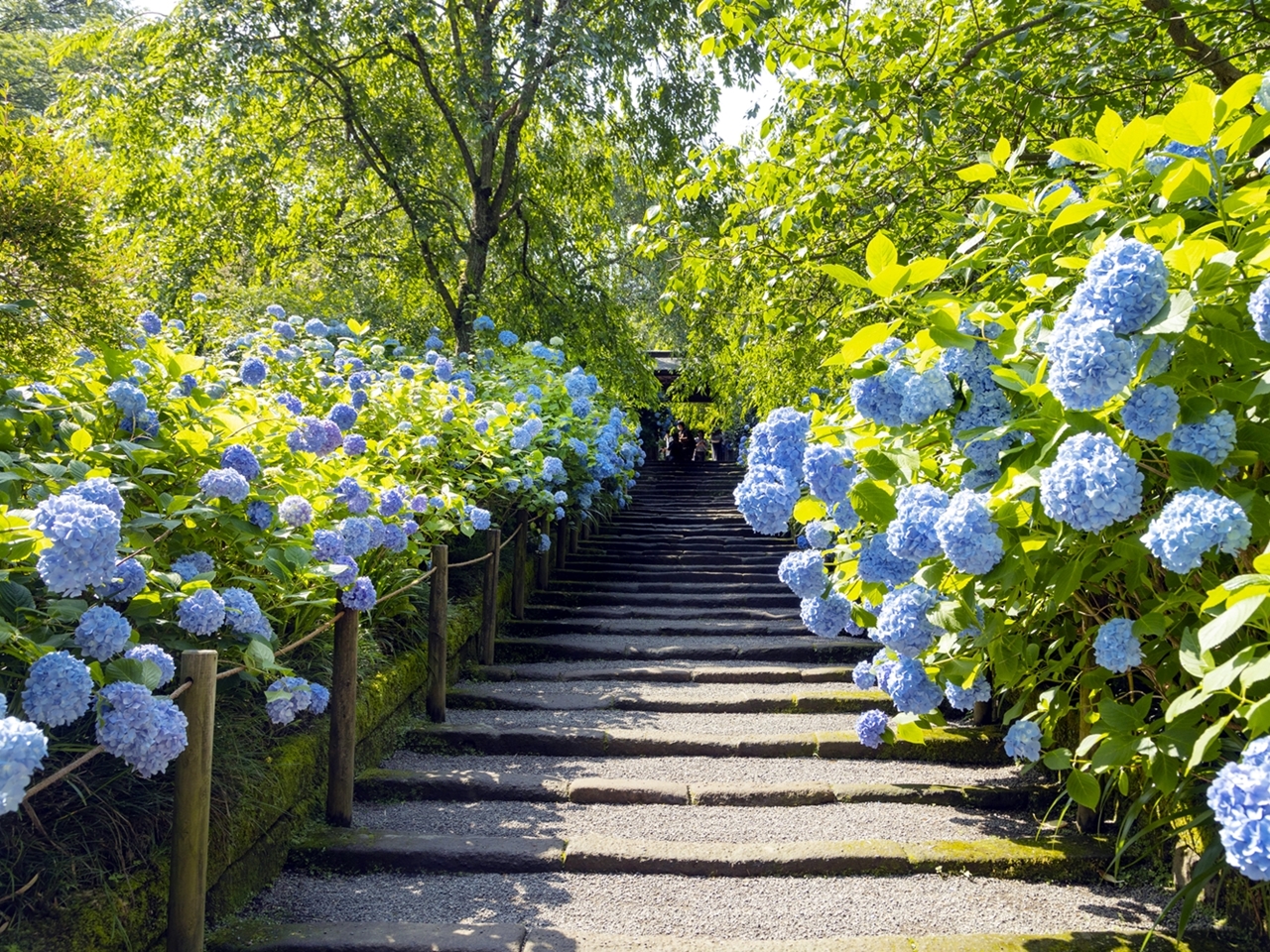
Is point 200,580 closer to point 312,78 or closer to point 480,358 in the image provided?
point 480,358

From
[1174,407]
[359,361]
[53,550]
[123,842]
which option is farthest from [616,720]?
[1174,407]

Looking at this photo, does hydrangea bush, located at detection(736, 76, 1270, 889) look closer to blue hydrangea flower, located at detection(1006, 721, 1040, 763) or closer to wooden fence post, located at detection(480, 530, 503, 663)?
blue hydrangea flower, located at detection(1006, 721, 1040, 763)

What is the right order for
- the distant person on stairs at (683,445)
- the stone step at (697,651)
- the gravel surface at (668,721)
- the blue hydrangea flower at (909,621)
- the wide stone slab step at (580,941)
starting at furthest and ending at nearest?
the distant person on stairs at (683,445) → the stone step at (697,651) → the gravel surface at (668,721) → the wide stone slab step at (580,941) → the blue hydrangea flower at (909,621)

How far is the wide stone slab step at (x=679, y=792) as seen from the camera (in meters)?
4.22

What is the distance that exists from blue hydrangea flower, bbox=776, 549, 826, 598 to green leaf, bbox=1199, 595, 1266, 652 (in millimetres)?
1643

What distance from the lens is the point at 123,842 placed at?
256 cm

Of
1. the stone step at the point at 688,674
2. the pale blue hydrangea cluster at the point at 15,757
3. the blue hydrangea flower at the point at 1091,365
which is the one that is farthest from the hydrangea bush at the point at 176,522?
the blue hydrangea flower at the point at 1091,365

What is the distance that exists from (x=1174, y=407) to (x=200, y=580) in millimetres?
2282

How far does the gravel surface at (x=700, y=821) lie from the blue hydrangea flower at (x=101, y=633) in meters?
1.91

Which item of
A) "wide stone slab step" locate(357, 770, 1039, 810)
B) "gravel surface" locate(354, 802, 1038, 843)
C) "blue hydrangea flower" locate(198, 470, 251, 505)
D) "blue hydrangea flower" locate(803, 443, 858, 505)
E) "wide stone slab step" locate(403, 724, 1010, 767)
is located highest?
"blue hydrangea flower" locate(803, 443, 858, 505)

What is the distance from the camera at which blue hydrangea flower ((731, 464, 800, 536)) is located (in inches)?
119

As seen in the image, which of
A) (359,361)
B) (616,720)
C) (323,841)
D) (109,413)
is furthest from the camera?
(359,361)

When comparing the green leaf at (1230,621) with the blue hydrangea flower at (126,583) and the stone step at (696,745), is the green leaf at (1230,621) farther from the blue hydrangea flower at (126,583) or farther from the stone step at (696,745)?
the stone step at (696,745)

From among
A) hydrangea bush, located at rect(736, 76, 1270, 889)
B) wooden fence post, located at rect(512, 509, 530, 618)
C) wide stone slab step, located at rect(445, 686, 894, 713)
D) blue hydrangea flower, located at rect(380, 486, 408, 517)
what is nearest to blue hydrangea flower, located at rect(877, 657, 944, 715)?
hydrangea bush, located at rect(736, 76, 1270, 889)
